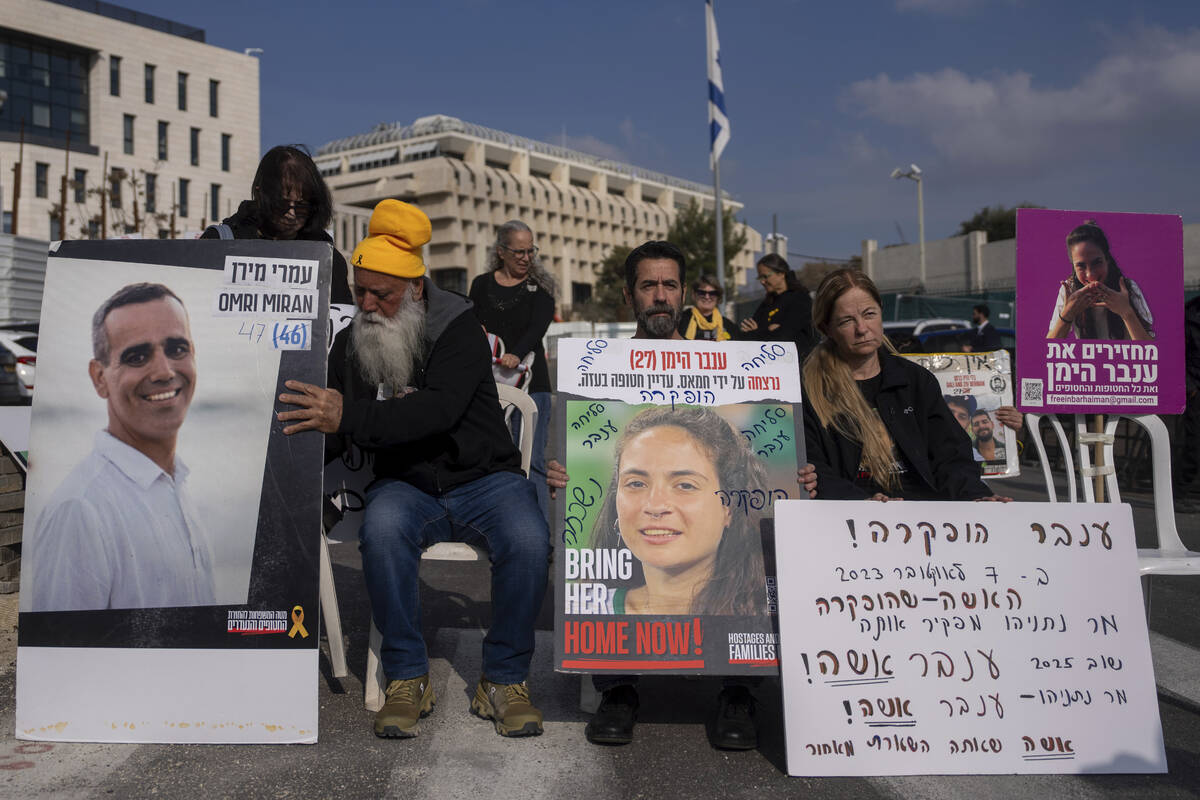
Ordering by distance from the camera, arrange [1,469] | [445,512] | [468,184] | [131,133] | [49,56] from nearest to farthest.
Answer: [445,512]
[1,469]
[49,56]
[131,133]
[468,184]

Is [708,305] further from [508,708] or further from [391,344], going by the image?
[508,708]

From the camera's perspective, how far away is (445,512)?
385cm

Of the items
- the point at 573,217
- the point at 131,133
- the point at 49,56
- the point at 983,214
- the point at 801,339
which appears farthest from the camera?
the point at 573,217

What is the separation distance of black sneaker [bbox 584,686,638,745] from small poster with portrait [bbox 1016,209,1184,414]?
2186mm

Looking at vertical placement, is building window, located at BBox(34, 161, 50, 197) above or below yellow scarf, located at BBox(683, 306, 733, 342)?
above

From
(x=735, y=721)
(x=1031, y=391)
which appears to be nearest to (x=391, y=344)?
(x=735, y=721)

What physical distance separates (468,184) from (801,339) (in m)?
89.8

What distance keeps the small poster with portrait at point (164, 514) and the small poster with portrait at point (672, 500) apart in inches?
36.0

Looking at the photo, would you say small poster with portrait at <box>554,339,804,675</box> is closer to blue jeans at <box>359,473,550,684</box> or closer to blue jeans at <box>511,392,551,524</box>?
blue jeans at <box>359,473,550,684</box>

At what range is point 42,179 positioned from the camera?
56750mm

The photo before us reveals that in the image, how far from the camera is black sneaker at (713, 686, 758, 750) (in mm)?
3357

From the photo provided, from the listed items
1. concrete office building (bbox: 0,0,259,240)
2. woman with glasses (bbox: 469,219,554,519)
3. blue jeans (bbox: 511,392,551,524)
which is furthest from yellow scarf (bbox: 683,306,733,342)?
concrete office building (bbox: 0,0,259,240)

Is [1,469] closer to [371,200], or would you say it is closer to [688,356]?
[688,356]

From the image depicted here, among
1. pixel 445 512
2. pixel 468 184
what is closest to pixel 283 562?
pixel 445 512
